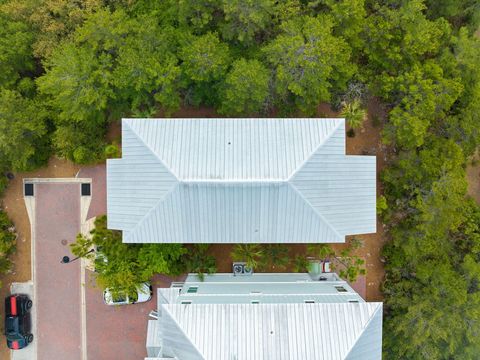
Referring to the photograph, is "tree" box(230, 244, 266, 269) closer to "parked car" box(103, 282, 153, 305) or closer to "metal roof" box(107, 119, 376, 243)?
"metal roof" box(107, 119, 376, 243)

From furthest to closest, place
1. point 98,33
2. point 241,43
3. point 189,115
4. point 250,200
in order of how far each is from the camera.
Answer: point 189,115 → point 241,43 → point 98,33 → point 250,200

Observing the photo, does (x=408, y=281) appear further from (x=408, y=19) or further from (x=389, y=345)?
(x=408, y=19)

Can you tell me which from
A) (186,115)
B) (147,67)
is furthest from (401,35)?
(147,67)

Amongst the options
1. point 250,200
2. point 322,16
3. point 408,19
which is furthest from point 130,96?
point 408,19

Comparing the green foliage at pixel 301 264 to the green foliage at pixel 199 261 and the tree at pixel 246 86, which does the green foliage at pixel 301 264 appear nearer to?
the green foliage at pixel 199 261

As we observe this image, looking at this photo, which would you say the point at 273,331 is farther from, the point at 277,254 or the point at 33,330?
the point at 33,330

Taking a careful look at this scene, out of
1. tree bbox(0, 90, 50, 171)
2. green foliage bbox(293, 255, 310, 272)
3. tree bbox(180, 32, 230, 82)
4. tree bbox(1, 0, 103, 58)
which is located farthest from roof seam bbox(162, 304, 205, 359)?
tree bbox(1, 0, 103, 58)
